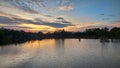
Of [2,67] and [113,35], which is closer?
[2,67]

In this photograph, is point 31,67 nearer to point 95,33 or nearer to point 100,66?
point 100,66

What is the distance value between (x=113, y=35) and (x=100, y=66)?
131m

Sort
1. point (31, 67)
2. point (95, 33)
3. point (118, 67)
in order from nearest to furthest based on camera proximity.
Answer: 1. point (118, 67)
2. point (31, 67)
3. point (95, 33)

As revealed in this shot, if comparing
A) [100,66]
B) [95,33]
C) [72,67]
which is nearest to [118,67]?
[100,66]

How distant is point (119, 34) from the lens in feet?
474

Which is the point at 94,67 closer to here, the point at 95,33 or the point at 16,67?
the point at 16,67

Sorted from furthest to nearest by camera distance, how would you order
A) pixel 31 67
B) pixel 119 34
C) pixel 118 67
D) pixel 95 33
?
pixel 95 33
pixel 119 34
pixel 31 67
pixel 118 67

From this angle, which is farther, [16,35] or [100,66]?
[16,35]

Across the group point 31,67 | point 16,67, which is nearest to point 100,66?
point 31,67

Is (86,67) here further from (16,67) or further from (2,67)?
(2,67)

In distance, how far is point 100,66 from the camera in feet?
88.1

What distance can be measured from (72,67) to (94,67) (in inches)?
121

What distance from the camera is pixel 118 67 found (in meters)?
25.8

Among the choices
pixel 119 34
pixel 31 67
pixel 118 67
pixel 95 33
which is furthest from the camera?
pixel 95 33
